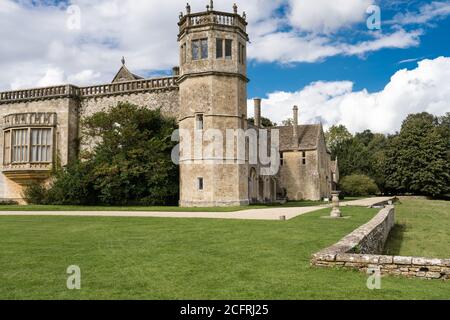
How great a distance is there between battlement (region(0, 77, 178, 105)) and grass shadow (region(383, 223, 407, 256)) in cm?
1707

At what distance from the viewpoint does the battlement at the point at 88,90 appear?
28.8 meters

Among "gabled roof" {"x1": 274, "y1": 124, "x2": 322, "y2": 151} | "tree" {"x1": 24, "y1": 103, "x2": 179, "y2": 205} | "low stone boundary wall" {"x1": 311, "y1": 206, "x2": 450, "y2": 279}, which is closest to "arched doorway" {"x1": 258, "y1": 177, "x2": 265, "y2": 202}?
"tree" {"x1": 24, "y1": 103, "x2": 179, "y2": 205}

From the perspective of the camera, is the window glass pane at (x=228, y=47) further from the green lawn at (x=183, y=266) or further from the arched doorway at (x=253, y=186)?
the green lawn at (x=183, y=266)

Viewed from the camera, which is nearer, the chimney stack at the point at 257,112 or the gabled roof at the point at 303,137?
the chimney stack at the point at 257,112

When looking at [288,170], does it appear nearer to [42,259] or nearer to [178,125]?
[178,125]

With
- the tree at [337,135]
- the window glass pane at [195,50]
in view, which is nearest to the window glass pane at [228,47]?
the window glass pane at [195,50]

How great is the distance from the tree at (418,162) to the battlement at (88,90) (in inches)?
1355

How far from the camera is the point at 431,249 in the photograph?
40.1 ft

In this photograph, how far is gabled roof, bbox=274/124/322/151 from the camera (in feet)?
137

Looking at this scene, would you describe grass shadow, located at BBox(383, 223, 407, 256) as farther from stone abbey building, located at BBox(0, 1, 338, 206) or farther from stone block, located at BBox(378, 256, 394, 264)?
stone abbey building, located at BBox(0, 1, 338, 206)

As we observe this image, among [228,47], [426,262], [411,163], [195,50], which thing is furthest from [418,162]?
[426,262]
